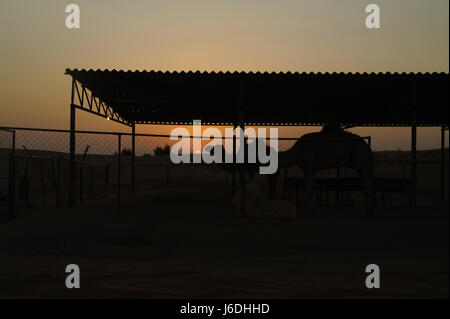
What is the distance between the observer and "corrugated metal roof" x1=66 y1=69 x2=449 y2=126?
1065cm

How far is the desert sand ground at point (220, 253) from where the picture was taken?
4973 mm

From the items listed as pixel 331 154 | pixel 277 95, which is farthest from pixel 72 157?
pixel 331 154

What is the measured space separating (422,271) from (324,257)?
62.3 inches

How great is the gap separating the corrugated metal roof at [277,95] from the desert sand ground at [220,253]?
3457mm

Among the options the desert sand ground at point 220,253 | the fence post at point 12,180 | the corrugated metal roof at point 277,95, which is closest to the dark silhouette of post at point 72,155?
the desert sand ground at point 220,253

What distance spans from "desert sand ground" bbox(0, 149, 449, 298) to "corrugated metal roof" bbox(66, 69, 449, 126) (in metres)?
3.46

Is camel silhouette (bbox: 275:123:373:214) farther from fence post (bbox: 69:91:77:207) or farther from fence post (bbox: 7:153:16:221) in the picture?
A: fence post (bbox: 7:153:16:221)

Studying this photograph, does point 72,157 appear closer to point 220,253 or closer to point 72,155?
point 72,155

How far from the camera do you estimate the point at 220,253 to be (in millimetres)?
7375

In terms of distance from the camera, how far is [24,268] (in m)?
6.08

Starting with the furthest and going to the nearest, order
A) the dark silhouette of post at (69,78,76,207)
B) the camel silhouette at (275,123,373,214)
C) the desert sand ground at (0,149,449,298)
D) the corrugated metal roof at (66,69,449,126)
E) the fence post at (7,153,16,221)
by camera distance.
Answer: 1. the camel silhouette at (275,123,373,214)
2. the corrugated metal roof at (66,69,449,126)
3. the fence post at (7,153,16,221)
4. the dark silhouette of post at (69,78,76,207)
5. the desert sand ground at (0,149,449,298)

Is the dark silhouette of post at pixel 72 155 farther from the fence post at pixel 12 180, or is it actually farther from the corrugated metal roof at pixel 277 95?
the fence post at pixel 12 180

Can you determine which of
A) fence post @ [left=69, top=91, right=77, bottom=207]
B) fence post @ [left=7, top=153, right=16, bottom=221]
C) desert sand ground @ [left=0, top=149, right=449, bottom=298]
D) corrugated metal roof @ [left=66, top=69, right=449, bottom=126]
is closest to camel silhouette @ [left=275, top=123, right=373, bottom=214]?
corrugated metal roof @ [left=66, top=69, right=449, bottom=126]
